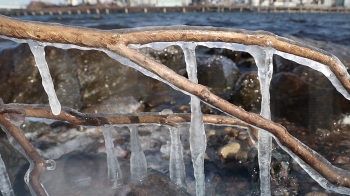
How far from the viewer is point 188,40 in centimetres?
158

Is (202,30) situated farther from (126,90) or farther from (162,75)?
(126,90)

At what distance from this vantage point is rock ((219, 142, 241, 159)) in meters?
4.69

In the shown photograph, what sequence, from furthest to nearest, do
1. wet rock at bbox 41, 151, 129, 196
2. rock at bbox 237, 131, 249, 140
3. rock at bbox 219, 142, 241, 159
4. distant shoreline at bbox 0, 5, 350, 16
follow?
distant shoreline at bbox 0, 5, 350, 16 < rock at bbox 237, 131, 249, 140 < rock at bbox 219, 142, 241, 159 < wet rock at bbox 41, 151, 129, 196

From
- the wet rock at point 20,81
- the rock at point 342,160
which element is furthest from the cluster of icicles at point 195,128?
the wet rock at point 20,81

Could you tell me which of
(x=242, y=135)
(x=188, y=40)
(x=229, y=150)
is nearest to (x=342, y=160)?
(x=242, y=135)

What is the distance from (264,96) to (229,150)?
296 cm

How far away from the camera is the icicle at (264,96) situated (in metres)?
1.71

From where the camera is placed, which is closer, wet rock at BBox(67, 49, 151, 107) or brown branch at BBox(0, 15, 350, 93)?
brown branch at BBox(0, 15, 350, 93)

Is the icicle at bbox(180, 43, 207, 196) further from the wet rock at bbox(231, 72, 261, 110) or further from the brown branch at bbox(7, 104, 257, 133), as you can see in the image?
the wet rock at bbox(231, 72, 261, 110)

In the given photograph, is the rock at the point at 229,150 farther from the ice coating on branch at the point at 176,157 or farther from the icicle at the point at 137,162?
the icicle at the point at 137,162

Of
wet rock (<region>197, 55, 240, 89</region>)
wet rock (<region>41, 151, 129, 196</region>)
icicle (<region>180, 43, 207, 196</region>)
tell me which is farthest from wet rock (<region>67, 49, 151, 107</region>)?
icicle (<region>180, 43, 207, 196</region>)

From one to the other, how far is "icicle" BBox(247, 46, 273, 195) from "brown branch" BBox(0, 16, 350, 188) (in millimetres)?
109

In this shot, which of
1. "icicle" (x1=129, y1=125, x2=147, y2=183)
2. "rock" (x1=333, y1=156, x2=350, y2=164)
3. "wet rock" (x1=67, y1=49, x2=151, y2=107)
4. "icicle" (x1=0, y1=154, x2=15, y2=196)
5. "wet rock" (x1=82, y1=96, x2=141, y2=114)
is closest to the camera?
"icicle" (x1=0, y1=154, x2=15, y2=196)

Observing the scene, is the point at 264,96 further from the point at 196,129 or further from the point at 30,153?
the point at 30,153
